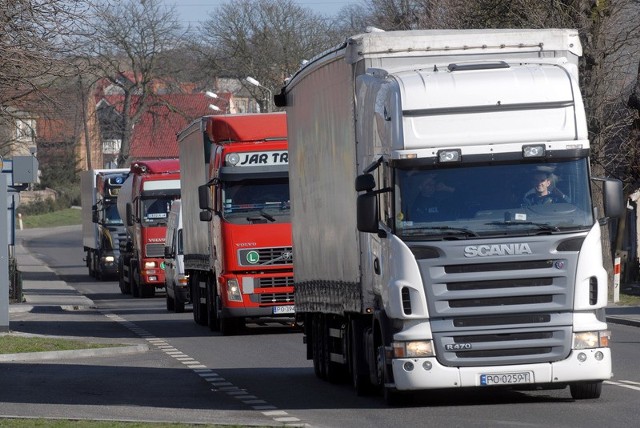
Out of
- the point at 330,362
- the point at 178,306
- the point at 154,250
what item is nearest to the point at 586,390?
the point at 330,362

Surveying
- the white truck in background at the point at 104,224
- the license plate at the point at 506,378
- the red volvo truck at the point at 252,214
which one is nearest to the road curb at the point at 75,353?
the red volvo truck at the point at 252,214

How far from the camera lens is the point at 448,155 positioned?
13.4 meters

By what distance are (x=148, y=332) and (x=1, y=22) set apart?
954cm

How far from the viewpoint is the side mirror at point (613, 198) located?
13.4 m

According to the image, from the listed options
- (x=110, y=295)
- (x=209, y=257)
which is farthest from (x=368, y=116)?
(x=110, y=295)

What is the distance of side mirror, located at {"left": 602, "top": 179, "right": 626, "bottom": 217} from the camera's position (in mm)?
13414

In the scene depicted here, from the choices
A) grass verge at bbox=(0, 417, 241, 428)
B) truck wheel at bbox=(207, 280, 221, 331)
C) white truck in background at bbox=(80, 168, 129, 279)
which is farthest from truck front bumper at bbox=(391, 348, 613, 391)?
white truck in background at bbox=(80, 168, 129, 279)

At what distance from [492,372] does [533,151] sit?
6.41 ft

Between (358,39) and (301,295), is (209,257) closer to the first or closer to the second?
(301,295)

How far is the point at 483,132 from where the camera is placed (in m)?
13.5

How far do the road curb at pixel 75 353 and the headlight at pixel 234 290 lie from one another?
2438 mm

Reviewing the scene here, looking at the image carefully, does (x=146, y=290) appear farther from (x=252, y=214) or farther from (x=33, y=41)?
(x=33, y=41)

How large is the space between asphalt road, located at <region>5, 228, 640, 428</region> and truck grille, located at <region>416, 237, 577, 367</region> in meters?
0.54

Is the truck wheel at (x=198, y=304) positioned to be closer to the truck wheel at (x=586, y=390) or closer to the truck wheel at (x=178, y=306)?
the truck wheel at (x=178, y=306)
